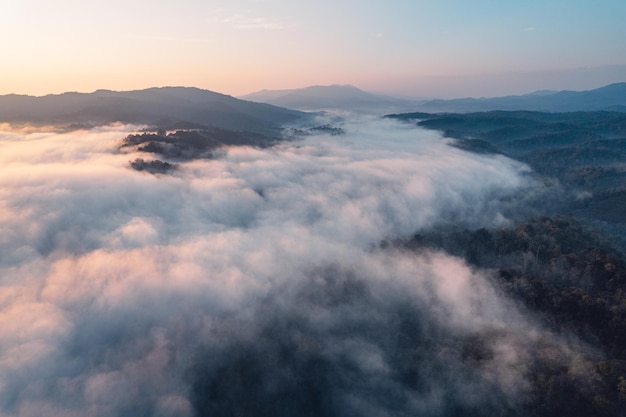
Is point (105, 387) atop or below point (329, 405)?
atop

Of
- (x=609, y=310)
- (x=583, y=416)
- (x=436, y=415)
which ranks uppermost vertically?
(x=609, y=310)

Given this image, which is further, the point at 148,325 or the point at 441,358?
the point at 148,325

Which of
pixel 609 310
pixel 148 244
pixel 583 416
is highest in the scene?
pixel 148 244

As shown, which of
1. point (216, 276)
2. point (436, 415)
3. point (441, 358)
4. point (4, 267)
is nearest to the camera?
point (436, 415)

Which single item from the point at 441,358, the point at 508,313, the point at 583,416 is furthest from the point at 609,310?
the point at 441,358

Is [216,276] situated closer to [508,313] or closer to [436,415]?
[436,415]

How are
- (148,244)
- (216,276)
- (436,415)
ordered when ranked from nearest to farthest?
1. (436,415)
2. (216,276)
3. (148,244)

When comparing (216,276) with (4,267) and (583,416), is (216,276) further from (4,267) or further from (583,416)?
(583,416)

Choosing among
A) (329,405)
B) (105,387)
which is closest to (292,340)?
(329,405)

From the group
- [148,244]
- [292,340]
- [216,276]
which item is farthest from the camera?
[148,244]
